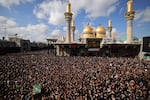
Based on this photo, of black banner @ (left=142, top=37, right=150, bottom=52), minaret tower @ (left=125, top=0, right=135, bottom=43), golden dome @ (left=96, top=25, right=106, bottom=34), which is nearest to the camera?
black banner @ (left=142, top=37, right=150, bottom=52)

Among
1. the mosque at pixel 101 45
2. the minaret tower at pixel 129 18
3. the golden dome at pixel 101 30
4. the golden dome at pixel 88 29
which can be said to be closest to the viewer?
the mosque at pixel 101 45

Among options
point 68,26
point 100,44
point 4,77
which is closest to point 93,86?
point 4,77

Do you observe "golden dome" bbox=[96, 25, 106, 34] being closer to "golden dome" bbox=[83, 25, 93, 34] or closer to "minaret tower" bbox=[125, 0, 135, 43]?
"golden dome" bbox=[83, 25, 93, 34]

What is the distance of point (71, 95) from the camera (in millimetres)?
7812

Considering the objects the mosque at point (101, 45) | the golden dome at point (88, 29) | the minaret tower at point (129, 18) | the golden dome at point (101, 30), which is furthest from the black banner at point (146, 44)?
the golden dome at point (88, 29)

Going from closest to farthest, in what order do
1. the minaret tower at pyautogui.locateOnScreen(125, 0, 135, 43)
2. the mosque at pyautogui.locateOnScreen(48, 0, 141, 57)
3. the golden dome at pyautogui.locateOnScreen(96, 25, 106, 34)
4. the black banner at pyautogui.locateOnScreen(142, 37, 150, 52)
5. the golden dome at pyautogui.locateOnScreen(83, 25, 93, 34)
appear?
the black banner at pyautogui.locateOnScreen(142, 37, 150, 52)
the mosque at pyautogui.locateOnScreen(48, 0, 141, 57)
the minaret tower at pyautogui.locateOnScreen(125, 0, 135, 43)
the golden dome at pyautogui.locateOnScreen(83, 25, 93, 34)
the golden dome at pyautogui.locateOnScreen(96, 25, 106, 34)

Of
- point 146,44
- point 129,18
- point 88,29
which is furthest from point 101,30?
point 146,44

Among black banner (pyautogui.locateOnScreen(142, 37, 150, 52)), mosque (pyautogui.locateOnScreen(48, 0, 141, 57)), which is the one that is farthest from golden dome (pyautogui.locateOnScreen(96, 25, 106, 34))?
black banner (pyautogui.locateOnScreen(142, 37, 150, 52))

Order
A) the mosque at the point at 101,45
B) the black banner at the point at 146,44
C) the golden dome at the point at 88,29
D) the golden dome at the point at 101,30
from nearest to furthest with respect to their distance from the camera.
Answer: the black banner at the point at 146,44
the mosque at the point at 101,45
the golden dome at the point at 88,29
the golden dome at the point at 101,30

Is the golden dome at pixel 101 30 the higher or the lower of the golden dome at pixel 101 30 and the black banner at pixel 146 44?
the higher

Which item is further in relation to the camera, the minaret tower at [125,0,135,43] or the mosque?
the minaret tower at [125,0,135,43]

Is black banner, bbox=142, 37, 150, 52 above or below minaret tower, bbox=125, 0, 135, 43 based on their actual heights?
below

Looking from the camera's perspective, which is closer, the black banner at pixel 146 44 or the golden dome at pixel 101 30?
the black banner at pixel 146 44

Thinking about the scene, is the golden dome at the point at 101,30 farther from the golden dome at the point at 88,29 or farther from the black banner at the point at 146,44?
the black banner at the point at 146,44
